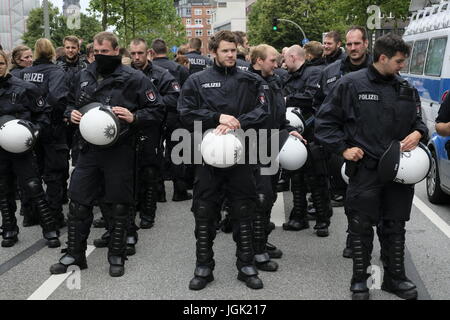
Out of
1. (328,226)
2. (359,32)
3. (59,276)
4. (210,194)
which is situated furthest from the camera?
(328,226)

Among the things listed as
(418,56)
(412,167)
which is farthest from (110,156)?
(418,56)

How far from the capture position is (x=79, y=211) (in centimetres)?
538

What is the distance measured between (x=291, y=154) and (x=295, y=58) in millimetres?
1268

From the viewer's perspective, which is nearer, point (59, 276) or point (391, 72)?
point (391, 72)

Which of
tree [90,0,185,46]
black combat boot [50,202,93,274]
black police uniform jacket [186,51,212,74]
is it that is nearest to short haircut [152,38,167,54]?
black police uniform jacket [186,51,212,74]

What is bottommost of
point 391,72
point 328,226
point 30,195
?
point 328,226

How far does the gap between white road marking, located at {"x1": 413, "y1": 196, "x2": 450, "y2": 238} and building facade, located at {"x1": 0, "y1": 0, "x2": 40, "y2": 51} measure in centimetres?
7684

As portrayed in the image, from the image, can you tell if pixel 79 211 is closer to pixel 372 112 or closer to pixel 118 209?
pixel 118 209

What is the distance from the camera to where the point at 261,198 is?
571 centimetres

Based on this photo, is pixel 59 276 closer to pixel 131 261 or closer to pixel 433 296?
pixel 131 261

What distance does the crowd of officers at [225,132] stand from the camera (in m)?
4.66

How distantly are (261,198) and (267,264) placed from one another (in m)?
0.60

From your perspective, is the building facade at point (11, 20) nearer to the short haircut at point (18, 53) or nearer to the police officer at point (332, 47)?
the short haircut at point (18, 53)
